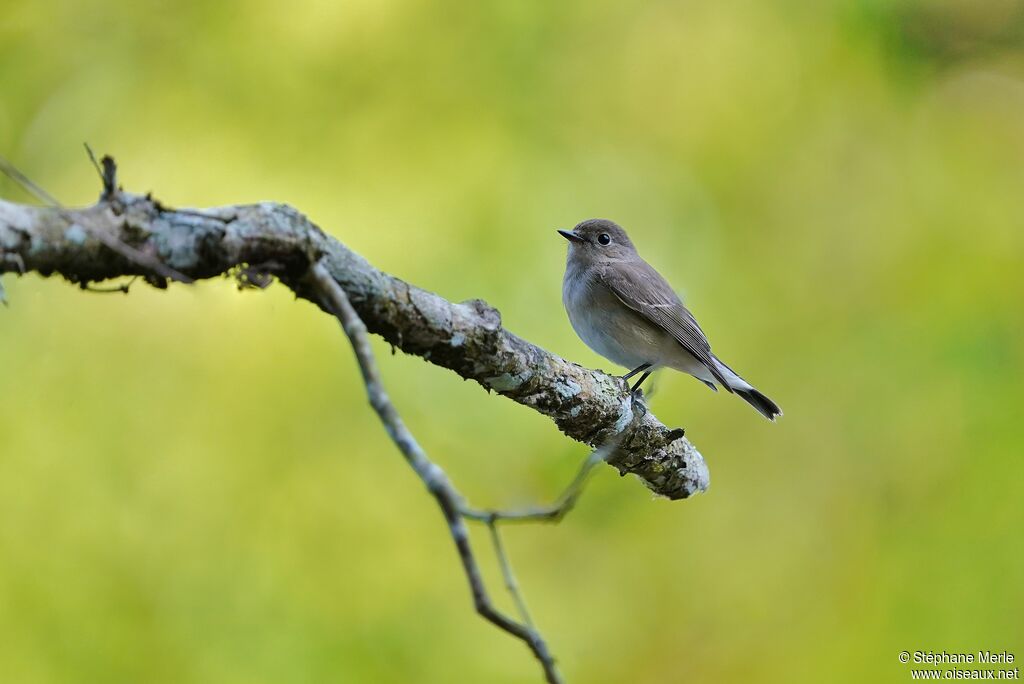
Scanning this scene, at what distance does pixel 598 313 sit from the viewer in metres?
4.93

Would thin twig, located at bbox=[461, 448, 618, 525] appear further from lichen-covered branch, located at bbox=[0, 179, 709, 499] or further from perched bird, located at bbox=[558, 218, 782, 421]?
perched bird, located at bbox=[558, 218, 782, 421]

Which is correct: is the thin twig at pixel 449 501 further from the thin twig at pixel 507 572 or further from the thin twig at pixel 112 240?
the thin twig at pixel 112 240

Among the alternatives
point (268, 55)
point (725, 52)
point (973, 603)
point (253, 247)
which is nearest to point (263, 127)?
point (268, 55)

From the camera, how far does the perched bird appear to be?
4.86 meters

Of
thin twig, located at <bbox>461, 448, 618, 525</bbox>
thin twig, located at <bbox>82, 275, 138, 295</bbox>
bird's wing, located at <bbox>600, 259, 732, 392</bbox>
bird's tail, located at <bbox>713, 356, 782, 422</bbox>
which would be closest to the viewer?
thin twig, located at <bbox>461, 448, 618, 525</bbox>

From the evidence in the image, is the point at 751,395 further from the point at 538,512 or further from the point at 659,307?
the point at 538,512

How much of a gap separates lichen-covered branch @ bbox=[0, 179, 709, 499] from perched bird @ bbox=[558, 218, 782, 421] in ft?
6.30

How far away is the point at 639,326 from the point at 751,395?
70cm

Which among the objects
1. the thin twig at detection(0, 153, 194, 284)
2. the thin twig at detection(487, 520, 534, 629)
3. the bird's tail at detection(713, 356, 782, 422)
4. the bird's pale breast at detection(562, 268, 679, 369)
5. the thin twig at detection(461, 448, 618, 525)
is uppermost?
the bird's pale breast at detection(562, 268, 679, 369)

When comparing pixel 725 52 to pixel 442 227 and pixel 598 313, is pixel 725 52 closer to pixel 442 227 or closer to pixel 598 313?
pixel 442 227

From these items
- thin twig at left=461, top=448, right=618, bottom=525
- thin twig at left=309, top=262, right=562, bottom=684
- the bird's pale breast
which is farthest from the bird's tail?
thin twig at left=309, top=262, right=562, bottom=684

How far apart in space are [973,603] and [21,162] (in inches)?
248

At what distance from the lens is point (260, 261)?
2049 millimetres

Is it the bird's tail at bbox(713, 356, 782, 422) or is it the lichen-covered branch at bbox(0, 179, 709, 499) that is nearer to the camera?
the lichen-covered branch at bbox(0, 179, 709, 499)
